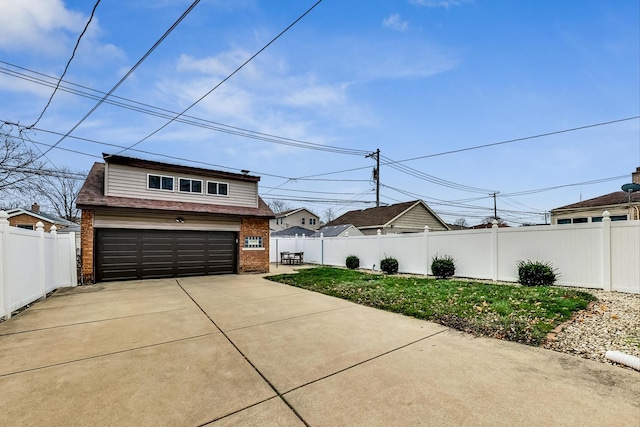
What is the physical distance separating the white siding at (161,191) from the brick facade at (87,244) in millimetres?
1184

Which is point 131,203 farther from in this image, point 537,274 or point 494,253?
point 537,274

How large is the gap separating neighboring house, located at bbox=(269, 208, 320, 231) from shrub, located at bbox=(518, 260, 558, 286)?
28.8 metres

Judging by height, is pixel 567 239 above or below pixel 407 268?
above

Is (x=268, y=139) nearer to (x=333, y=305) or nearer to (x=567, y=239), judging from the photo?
(x=333, y=305)

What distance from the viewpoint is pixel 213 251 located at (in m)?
12.7

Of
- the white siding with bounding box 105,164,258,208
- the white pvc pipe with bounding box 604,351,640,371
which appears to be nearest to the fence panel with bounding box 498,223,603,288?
the white pvc pipe with bounding box 604,351,640,371

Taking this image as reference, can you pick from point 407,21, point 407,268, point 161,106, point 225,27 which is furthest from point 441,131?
point 161,106

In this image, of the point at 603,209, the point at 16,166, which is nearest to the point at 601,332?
the point at 603,209

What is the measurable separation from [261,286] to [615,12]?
1202 cm

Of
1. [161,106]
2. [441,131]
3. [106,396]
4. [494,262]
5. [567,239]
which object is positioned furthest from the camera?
[441,131]

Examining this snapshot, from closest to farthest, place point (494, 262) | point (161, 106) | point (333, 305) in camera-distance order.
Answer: point (333, 305)
point (494, 262)
point (161, 106)

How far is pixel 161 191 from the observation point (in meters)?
12.1

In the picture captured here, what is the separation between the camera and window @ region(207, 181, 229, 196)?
13.1 metres

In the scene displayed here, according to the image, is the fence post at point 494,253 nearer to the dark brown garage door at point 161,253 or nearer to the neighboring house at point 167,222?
the neighboring house at point 167,222
